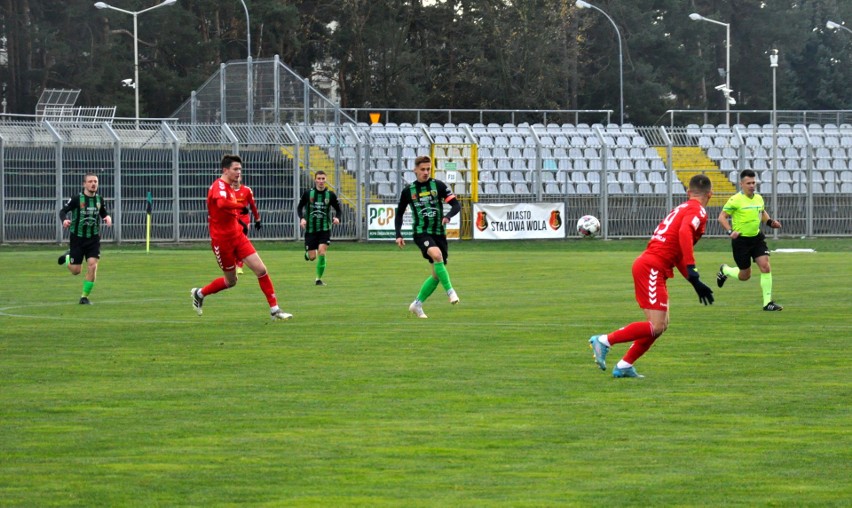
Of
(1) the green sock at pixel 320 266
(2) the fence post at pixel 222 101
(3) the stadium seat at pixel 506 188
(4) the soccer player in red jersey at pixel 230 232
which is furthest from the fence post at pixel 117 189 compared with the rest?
(4) the soccer player in red jersey at pixel 230 232

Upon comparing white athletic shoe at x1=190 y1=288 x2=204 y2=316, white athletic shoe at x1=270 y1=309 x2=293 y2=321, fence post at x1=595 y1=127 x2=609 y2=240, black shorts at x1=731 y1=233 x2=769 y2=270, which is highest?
fence post at x1=595 y1=127 x2=609 y2=240

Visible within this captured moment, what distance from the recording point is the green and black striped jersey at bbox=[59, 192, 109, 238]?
21.8 m

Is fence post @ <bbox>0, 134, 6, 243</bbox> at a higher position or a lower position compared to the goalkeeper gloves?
higher

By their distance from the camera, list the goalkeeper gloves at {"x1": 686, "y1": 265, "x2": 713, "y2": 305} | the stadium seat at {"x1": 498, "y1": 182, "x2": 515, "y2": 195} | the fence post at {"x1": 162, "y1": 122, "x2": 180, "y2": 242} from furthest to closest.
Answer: the stadium seat at {"x1": 498, "y1": 182, "x2": 515, "y2": 195}, the fence post at {"x1": 162, "y1": 122, "x2": 180, "y2": 242}, the goalkeeper gloves at {"x1": 686, "y1": 265, "x2": 713, "y2": 305}

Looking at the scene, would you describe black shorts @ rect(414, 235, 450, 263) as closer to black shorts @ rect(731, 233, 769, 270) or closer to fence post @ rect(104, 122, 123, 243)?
black shorts @ rect(731, 233, 769, 270)

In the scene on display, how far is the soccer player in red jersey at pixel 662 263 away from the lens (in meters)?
11.7

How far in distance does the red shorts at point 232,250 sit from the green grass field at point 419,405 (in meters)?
0.80

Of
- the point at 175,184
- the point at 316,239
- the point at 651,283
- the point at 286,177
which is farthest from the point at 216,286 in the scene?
the point at 286,177

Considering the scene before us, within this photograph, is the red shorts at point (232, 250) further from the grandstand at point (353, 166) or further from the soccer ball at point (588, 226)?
the soccer ball at point (588, 226)

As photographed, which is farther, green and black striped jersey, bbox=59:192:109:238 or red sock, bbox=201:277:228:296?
green and black striped jersey, bbox=59:192:109:238

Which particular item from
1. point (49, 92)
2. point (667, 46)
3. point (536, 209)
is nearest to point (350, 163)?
point (536, 209)

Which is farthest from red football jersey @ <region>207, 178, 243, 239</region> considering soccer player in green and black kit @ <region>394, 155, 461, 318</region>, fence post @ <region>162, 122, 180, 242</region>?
fence post @ <region>162, 122, 180, 242</region>

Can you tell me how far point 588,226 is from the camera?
43406 mm

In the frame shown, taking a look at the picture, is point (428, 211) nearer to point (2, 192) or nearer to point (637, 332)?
point (637, 332)
